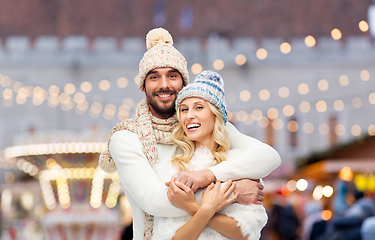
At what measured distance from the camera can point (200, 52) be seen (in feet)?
71.1

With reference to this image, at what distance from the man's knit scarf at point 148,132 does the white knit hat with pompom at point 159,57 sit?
203mm

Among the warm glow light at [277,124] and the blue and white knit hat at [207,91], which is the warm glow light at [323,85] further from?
the blue and white knit hat at [207,91]

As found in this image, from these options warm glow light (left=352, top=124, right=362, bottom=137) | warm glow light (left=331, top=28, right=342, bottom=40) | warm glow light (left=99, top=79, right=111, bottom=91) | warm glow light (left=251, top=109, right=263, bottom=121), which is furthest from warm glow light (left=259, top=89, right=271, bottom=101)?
warm glow light (left=331, top=28, right=342, bottom=40)

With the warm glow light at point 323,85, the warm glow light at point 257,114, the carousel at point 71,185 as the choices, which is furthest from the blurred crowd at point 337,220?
the warm glow light at point 323,85

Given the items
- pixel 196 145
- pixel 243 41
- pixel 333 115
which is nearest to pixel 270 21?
pixel 243 41

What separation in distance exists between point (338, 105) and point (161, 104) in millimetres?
18986

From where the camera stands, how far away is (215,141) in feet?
8.72

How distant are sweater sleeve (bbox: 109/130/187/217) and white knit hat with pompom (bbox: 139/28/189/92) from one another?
39cm

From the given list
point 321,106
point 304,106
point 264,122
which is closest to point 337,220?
point 304,106

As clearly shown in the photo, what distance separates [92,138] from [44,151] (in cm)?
91

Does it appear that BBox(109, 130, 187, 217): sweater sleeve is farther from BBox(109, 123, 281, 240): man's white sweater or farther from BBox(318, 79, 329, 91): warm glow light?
BBox(318, 79, 329, 91): warm glow light

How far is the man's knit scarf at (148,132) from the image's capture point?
262cm

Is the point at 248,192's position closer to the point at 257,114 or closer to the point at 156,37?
the point at 156,37

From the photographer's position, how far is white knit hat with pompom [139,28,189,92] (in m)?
2.80
